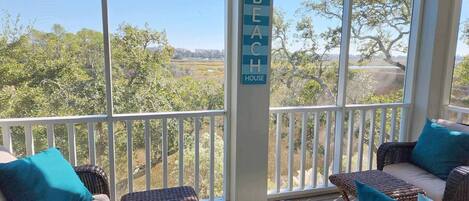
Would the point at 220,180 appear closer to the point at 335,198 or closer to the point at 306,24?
the point at 335,198

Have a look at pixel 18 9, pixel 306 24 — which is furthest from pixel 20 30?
pixel 306 24

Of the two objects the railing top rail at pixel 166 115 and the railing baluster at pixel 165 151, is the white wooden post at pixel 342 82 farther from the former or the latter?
the railing baluster at pixel 165 151

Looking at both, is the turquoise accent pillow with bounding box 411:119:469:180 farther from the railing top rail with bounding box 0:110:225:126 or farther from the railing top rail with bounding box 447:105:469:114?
the railing top rail with bounding box 0:110:225:126

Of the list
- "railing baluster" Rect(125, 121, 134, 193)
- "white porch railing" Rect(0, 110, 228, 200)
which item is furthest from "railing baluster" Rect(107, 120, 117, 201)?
"railing baluster" Rect(125, 121, 134, 193)

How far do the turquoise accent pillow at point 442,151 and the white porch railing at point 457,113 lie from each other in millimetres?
701

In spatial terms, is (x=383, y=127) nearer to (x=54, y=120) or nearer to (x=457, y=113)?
(x=457, y=113)

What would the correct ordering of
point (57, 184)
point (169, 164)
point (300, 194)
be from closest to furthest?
point (57, 184) < point (169, 164) < point (300, 194)

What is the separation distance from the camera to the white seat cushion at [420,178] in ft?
7.21

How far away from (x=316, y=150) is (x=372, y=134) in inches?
24.3

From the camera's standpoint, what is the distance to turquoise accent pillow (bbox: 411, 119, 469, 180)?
2.34 meters

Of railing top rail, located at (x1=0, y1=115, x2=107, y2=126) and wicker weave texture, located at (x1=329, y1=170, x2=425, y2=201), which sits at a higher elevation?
railing top rail, located at (x1=0, y1=115, x2=107, y2=126)

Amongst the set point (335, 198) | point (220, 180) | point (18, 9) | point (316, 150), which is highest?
point (18, 9)

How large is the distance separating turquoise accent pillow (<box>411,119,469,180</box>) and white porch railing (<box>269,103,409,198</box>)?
685 millimetres

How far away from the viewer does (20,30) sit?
2199 millimetres
